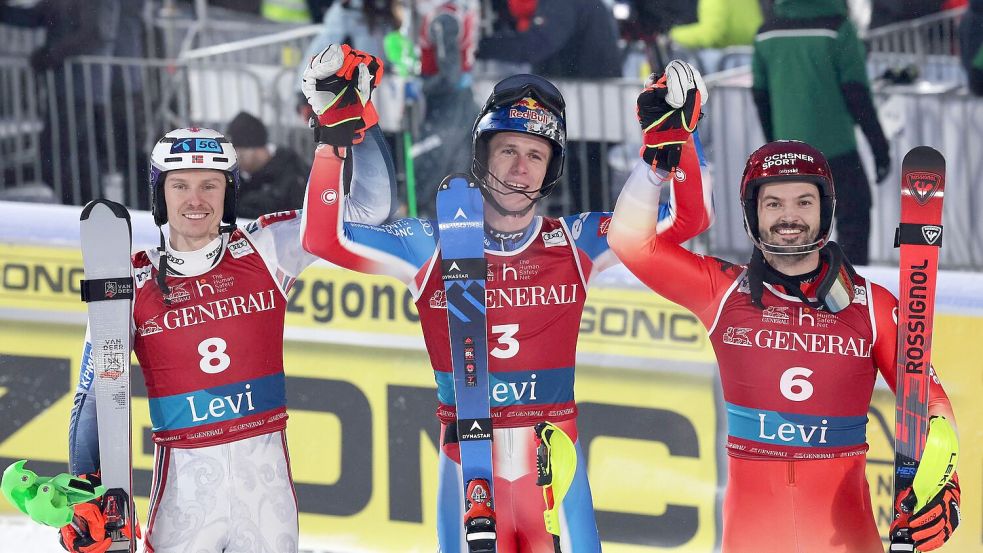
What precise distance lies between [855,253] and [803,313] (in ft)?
6.55

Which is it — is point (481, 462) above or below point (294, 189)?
below

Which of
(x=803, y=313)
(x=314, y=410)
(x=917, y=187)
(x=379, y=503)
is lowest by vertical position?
(x=379, y=503)

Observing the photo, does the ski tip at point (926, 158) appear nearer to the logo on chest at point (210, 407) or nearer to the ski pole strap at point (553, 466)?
the ski pole strap at point (553, 466)

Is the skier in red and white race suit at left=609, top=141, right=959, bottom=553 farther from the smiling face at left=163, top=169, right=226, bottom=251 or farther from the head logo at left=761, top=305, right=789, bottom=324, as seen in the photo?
the smiling face at left=163, top=169, right=226, bottom=251

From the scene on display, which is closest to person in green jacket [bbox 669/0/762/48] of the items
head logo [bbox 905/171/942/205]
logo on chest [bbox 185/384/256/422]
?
head logo [bbox 905/171/942/205]

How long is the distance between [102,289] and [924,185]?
2.90 meters

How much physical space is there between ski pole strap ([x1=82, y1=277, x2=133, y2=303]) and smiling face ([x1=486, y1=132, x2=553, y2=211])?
4.55 ft

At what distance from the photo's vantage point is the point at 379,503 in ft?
24.3

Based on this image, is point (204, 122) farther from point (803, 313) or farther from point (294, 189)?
point (803, 313)

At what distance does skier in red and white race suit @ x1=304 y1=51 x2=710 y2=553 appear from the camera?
5391mm

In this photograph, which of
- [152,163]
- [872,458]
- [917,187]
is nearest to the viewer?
[917,187]

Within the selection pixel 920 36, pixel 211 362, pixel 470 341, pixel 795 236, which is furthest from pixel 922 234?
pixel 920 36

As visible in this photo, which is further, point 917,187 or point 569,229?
point 569,229

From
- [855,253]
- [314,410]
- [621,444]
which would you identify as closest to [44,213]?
[314,410]
